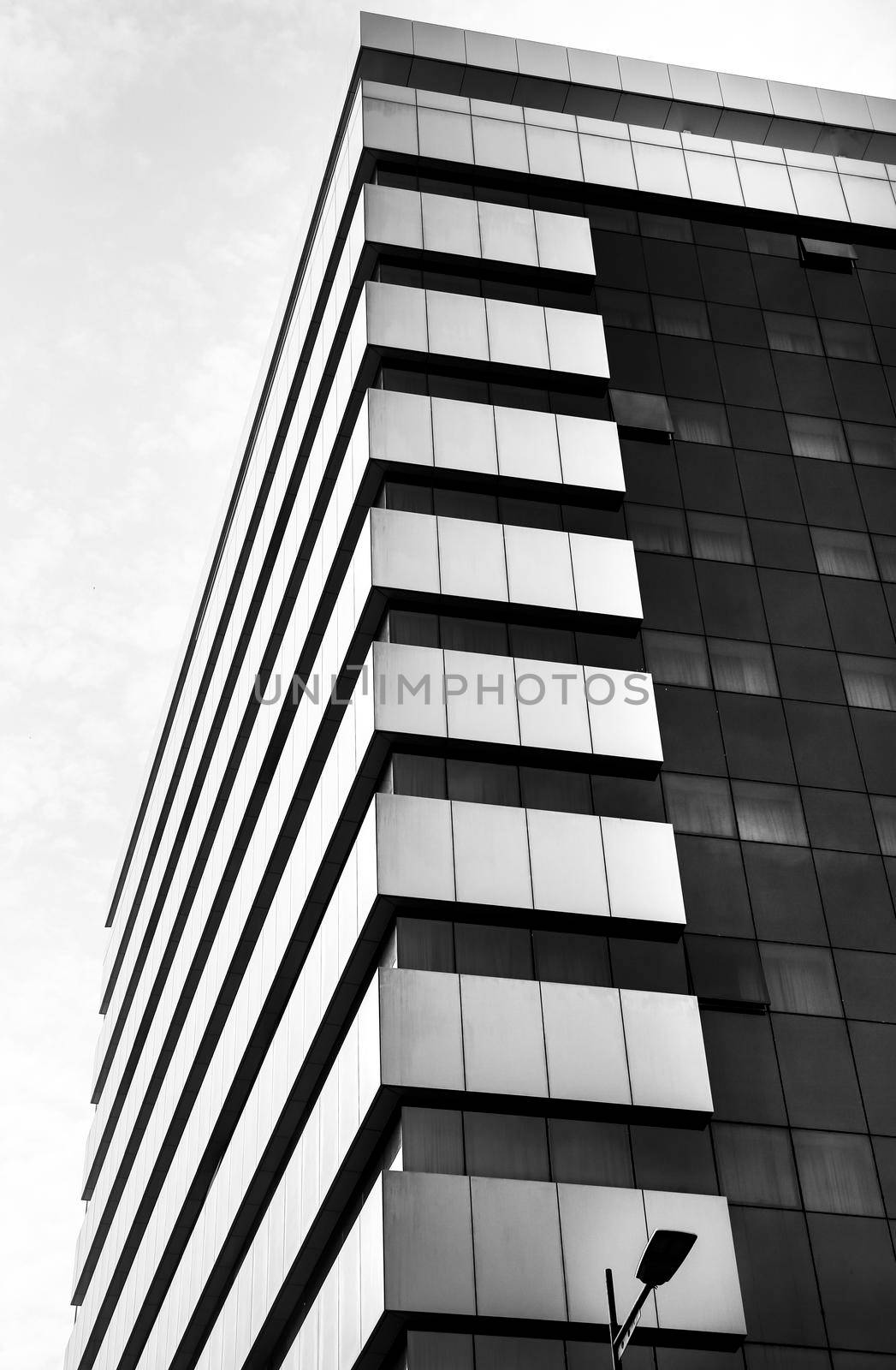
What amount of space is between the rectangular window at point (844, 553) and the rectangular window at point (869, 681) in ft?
7.89

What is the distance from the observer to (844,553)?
36.2 m

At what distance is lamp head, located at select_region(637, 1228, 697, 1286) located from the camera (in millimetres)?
15938

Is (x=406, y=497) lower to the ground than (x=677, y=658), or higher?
higher

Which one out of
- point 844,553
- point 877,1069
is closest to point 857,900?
point 877,1069

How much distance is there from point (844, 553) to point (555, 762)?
31.5 feet

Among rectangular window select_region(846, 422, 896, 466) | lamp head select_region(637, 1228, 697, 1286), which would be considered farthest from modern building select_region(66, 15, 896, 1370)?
lamp head select_region(637, 1228, 697, 1286)

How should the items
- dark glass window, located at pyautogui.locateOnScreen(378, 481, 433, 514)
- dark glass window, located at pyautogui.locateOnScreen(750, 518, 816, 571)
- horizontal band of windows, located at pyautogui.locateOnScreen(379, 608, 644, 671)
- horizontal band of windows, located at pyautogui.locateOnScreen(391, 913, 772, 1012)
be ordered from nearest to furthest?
horizontal band of windows, located at pyautogui.locateOnScreen(391, 913, 772, 1012) < horizontal band of windows, located at pyautogui.locateOnScreen(379, 608, 644, 671) < dark glass window, located at pyautogui.locateOnScreen(378, 481, 433, 514) < dark glass window, located at pyautogui.locateOnScreen(750, 518, 816, 571)

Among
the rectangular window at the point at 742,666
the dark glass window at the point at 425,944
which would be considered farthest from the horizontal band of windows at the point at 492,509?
the dark glass window at the point at 425,944

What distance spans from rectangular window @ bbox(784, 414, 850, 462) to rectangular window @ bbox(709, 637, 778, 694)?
620 centimetres

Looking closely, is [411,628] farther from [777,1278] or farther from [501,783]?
[777,1278]

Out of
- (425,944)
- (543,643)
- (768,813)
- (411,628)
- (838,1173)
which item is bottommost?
(838,1173)

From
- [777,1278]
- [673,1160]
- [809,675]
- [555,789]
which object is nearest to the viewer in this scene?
[777,1278]

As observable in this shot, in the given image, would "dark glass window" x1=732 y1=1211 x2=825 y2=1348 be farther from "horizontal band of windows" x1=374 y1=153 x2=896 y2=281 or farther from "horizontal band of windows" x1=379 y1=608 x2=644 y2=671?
"horizontal band of windows" x1=374 y1=153 x2=896 y2=281

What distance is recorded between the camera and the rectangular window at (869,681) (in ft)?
111
